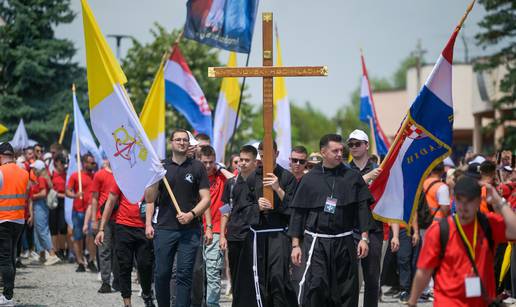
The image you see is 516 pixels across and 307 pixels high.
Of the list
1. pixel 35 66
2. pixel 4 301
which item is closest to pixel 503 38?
pixel 35 66

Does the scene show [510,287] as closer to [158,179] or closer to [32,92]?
[158,179]

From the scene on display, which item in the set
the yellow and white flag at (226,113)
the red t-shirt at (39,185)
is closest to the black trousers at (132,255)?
the yellow and white flag at (226,113)

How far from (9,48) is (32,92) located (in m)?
2.28

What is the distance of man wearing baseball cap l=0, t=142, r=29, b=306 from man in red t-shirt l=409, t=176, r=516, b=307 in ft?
23.5

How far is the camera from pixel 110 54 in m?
11.6

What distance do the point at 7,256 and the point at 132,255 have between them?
5.63ft

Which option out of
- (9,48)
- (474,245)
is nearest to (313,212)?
(474,245)

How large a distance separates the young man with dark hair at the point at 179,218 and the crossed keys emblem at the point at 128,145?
0.37 m

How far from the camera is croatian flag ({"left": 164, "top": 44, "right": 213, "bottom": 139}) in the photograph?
62.6 ft

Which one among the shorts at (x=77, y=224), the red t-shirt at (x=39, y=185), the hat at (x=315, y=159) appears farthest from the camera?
the red t-shirt at (x=39, y=185)

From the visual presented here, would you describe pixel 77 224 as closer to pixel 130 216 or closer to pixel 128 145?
pixel 130 216

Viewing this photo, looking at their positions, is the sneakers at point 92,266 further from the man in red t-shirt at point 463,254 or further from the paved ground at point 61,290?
the man in red t-shirt at point 463,254

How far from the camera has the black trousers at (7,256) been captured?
12.9 meters

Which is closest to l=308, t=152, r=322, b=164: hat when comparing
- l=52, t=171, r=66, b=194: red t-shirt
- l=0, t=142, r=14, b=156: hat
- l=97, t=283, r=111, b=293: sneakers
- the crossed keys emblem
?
the crossed keys emblem
